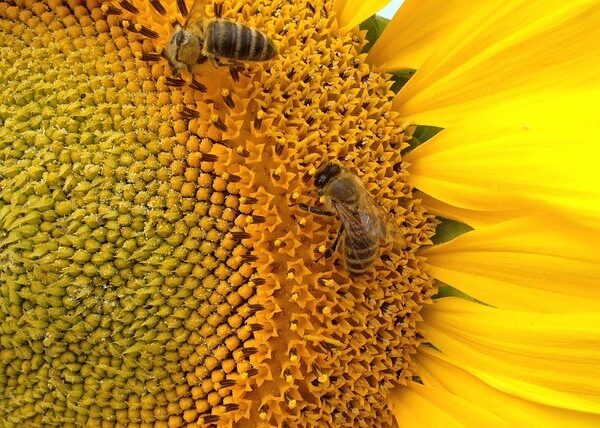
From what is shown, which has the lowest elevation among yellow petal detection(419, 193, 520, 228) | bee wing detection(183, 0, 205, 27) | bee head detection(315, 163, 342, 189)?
bee head detection(315, 163, 342, 189)

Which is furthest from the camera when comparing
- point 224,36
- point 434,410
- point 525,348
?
point 434,410

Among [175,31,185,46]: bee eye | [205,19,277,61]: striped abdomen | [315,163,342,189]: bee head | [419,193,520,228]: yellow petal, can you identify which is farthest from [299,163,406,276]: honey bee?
[175,31,185,46]: bee eye

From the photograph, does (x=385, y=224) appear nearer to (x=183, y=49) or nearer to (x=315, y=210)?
(x=315, y=210)

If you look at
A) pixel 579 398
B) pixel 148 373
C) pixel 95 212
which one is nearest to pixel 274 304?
pixel 148 373

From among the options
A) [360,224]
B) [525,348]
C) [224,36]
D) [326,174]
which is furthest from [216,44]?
[525,348]

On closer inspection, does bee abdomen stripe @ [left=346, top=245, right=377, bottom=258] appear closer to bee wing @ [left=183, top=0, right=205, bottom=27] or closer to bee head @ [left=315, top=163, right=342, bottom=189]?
bee head @ [left=315, top=163, right=342, bottom=189]

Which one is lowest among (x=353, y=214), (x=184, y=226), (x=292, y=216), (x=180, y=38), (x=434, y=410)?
(x=434, y=410)
